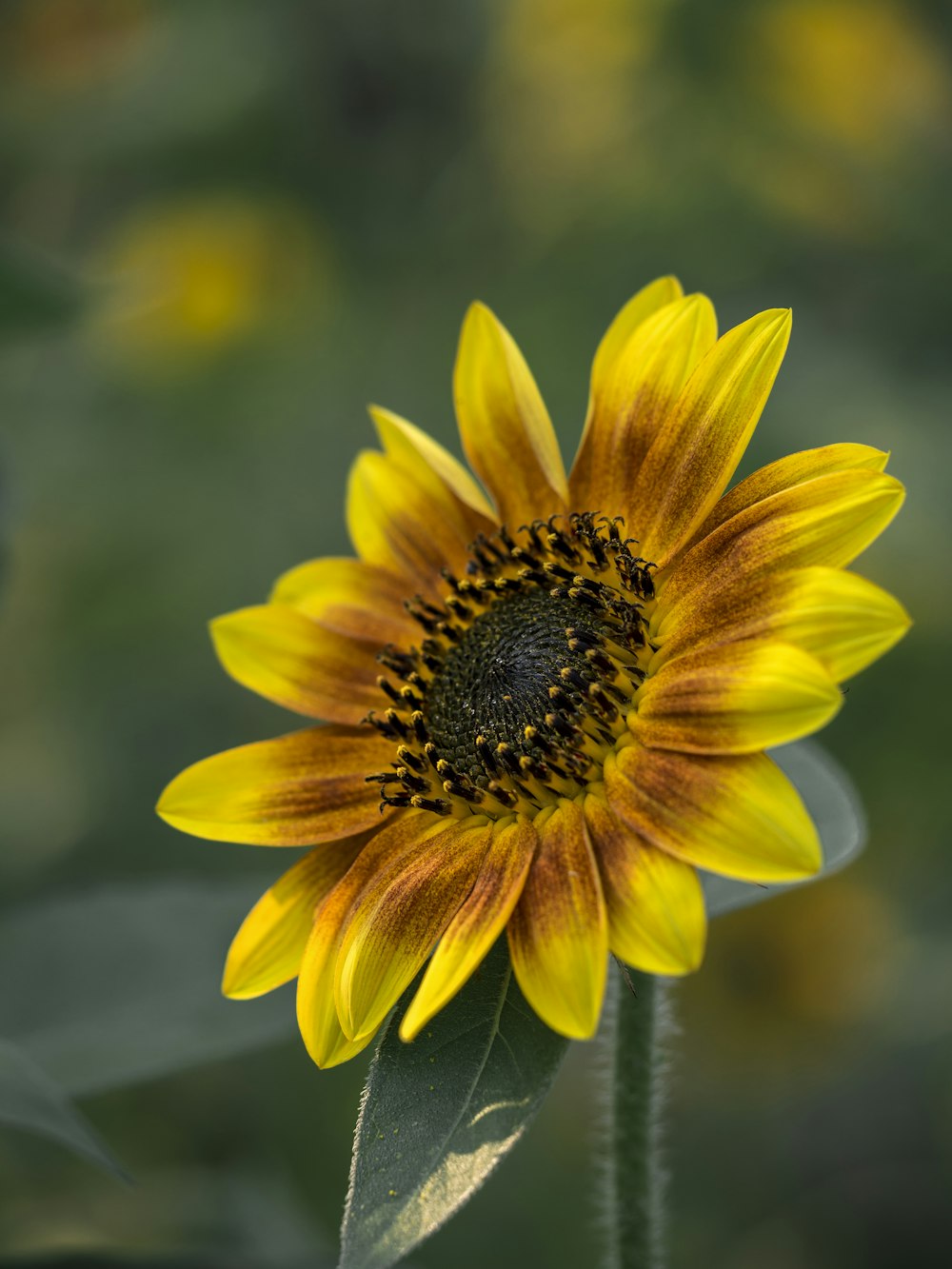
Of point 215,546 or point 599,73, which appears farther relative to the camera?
point 599,73

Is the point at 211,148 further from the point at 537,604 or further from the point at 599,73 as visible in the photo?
the point at 537,604

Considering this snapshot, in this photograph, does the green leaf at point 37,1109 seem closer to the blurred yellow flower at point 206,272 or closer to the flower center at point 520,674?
the flower center at point 520,674

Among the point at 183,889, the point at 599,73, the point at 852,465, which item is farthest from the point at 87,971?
the point at 599,73

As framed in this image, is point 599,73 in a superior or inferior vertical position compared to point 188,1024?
superior

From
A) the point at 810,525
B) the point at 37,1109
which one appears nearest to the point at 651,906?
the point at 810,525

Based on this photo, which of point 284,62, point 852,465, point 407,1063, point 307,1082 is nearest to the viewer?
point 407,1063

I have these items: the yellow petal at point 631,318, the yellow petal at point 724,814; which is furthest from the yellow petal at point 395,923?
the yellow petal at point 631,318
